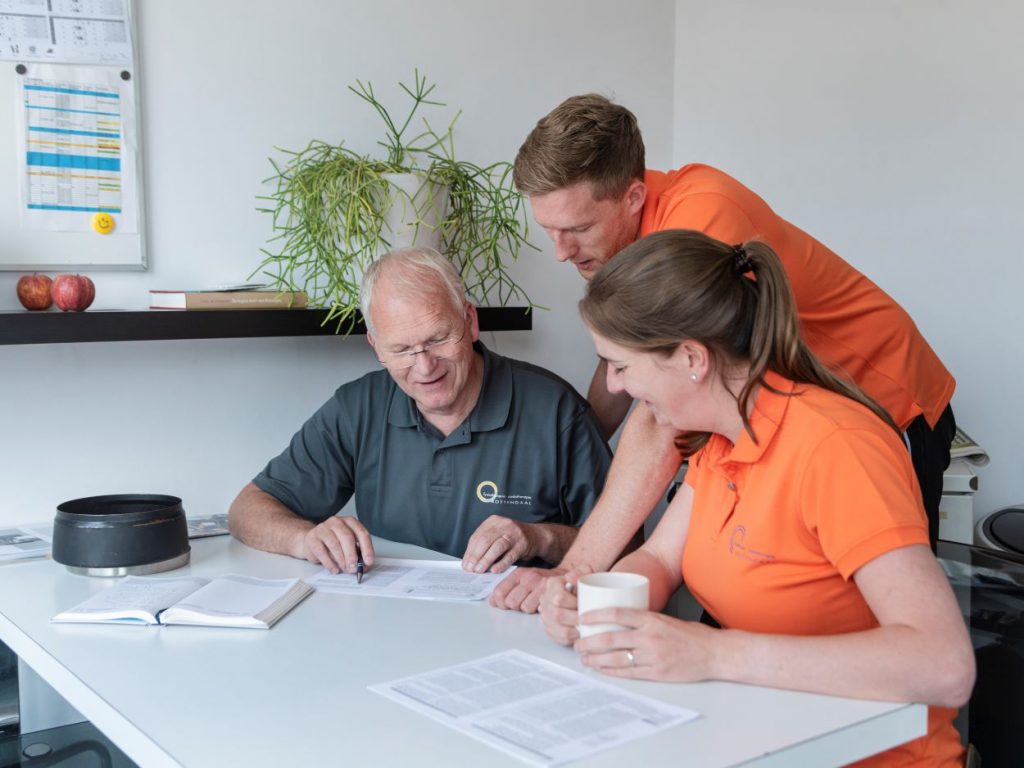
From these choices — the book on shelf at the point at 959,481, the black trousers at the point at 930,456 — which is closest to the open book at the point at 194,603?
the black trousers at the point at 930,456

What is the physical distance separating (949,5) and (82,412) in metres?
2.26

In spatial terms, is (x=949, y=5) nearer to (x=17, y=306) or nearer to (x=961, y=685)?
(x=961, y=685)

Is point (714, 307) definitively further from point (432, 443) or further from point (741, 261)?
point (432, 443)


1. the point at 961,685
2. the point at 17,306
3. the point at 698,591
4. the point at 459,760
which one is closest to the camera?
the point at 459,760

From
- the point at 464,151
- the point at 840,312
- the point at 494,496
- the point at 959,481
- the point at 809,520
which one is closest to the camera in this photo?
the point at 809,520

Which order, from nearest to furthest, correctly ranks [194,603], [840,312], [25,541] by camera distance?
1. [194,603]
2. [840,312]
3. [25,541]

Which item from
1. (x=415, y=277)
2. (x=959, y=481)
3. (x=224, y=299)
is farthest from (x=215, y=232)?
(x=959, y=481)

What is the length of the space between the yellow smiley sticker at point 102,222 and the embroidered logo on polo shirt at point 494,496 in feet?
3.28

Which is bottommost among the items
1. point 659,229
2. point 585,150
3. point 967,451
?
point 967,451

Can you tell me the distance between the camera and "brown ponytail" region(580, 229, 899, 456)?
1.50 m

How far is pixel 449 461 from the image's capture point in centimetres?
238

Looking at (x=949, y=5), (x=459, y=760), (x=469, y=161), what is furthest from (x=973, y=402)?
(x=459, y=760)

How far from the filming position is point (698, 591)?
63.9 inches

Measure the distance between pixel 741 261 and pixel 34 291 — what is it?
151 cm
